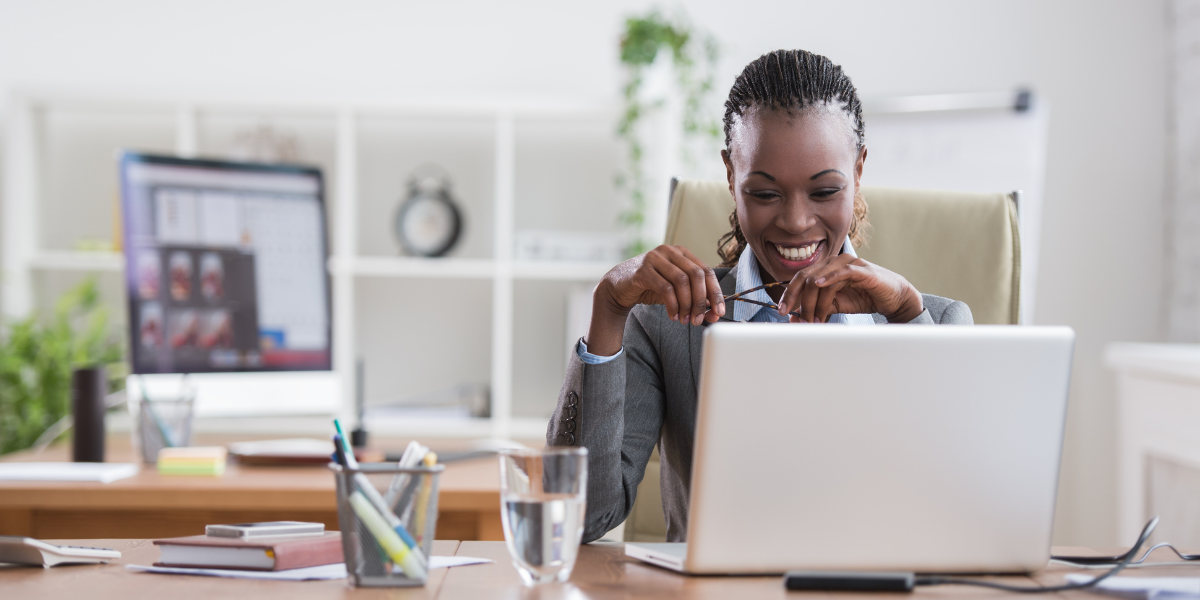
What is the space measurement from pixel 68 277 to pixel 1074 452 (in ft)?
9.96

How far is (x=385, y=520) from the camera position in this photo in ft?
2.34

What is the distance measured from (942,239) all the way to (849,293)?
1.44ft

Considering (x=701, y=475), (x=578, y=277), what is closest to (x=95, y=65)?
(x=578, y=277)

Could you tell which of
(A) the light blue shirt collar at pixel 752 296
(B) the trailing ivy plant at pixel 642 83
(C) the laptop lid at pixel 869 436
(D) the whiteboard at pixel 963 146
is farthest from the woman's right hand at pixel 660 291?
(D) the whiteboard at pixel 963 146

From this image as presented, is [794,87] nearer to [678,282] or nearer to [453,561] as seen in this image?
[678,282]

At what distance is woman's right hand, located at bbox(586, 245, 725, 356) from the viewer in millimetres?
931

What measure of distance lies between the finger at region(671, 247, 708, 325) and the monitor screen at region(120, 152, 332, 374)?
134cm

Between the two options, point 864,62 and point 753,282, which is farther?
point 864,62

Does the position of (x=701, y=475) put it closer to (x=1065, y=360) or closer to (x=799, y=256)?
(x=1065, y=360)

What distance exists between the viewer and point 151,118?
2.77 m

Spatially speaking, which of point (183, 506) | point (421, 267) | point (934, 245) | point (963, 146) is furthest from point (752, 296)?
point (963, 146)

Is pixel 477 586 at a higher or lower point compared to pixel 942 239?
lower

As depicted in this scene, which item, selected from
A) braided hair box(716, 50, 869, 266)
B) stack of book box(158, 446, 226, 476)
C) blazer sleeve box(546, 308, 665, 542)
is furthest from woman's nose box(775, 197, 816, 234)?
stack of book box(158, 446, 226, 476)

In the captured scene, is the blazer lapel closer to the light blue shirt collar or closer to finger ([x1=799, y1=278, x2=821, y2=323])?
the light blue shirt collar
